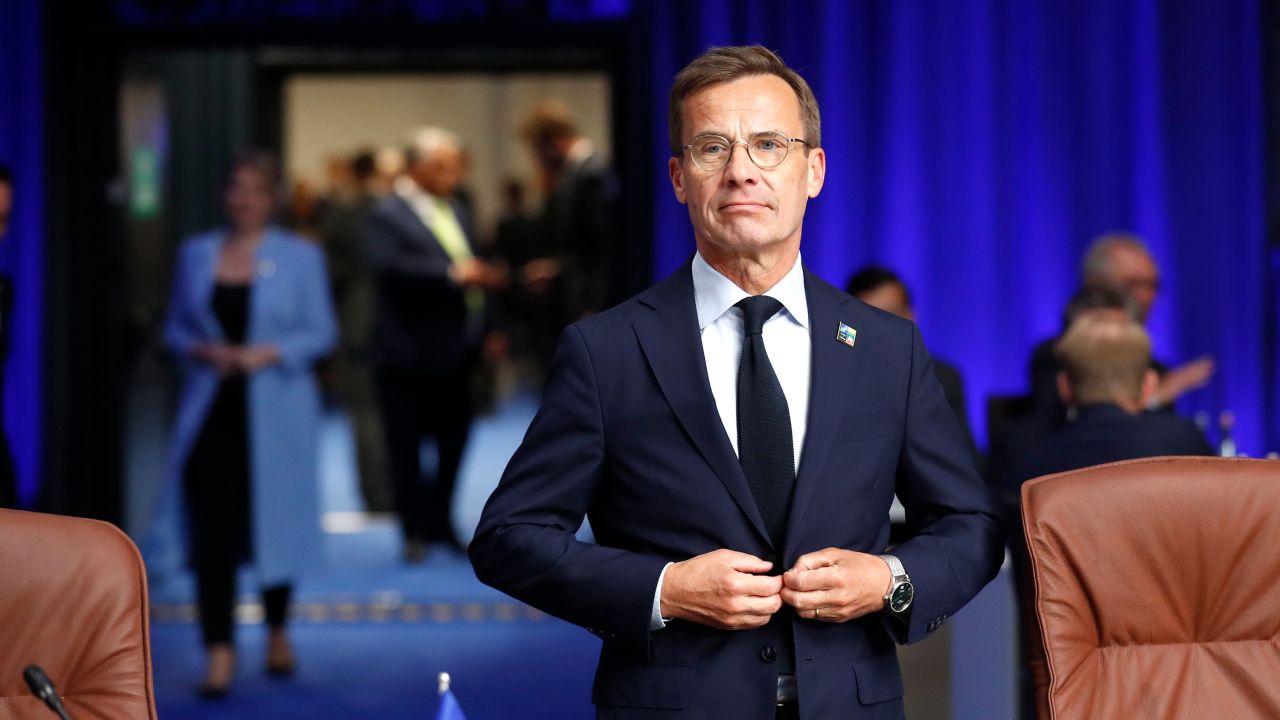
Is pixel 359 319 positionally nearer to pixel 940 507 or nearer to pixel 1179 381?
pixel 1179 381

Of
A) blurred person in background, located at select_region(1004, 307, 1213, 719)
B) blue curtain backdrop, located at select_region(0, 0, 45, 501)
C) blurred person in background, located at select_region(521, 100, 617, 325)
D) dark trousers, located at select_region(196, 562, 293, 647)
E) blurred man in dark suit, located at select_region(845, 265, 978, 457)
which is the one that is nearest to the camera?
blurred person in background, located at select_region(1004, 307, 1213, 719)

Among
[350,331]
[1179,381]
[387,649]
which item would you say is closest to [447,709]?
[1179,381]

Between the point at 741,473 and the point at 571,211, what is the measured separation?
4771 millimetres

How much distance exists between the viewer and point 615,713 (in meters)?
1.79

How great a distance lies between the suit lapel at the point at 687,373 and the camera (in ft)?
5.82

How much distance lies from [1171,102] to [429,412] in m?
3.05

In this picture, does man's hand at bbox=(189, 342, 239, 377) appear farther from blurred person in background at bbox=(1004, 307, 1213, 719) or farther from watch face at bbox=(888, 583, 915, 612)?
watch face at bbox=(888, 583, 915, 612)

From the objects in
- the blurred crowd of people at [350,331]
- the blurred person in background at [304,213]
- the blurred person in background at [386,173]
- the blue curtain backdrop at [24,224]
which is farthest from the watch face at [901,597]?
the blurred person in background at [304,213]

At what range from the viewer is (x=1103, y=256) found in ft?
15.0

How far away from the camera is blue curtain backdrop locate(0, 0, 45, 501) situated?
506cm

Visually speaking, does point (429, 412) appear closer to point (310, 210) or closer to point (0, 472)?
point (0, 472)

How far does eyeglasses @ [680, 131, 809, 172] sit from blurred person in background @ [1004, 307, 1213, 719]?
144 centimetres

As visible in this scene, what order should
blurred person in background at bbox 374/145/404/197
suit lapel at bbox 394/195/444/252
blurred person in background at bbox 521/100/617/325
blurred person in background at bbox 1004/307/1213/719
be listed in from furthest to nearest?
blurred person in background at bbox 374/145/404/197 < blurred person in background at bbox 521/100/617/325 < suit lapel at bbox 394/195/444/252 < blurred person in background at bbox 1004/307/1213/719

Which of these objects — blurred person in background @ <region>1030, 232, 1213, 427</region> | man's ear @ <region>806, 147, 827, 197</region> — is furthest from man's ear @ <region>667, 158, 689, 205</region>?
blurred person in background @ <region>1030, 232, 1213, 427</region>
